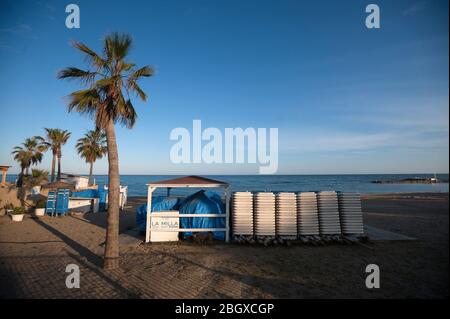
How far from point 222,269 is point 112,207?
4.07m

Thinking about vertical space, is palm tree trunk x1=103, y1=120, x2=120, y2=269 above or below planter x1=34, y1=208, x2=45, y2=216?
above

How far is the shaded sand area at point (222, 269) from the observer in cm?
591

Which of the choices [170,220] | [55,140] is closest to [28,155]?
[55,140]

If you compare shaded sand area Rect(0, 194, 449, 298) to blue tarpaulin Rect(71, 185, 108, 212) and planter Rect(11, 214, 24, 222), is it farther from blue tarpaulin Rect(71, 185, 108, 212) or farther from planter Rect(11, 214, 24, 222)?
blue tarpaulin Rect(71, 185, 108, 212)

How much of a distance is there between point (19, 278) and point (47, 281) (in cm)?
92

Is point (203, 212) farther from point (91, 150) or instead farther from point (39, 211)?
point (91, 150)

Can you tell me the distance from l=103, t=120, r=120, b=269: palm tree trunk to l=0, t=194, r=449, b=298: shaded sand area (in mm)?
420

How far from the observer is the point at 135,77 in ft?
26.6

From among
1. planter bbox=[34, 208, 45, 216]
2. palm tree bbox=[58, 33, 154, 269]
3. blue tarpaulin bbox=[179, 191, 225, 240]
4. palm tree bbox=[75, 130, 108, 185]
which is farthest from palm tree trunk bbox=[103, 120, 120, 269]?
palm tree bbox=[75, 130, 108, 185]

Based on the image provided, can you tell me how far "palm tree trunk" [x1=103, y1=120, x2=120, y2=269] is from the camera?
7469 millimetres

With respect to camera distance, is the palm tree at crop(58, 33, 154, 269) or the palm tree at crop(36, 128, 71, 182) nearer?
the palm tree at crop(58, 33, 154, 269)

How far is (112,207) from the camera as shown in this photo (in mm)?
7551
